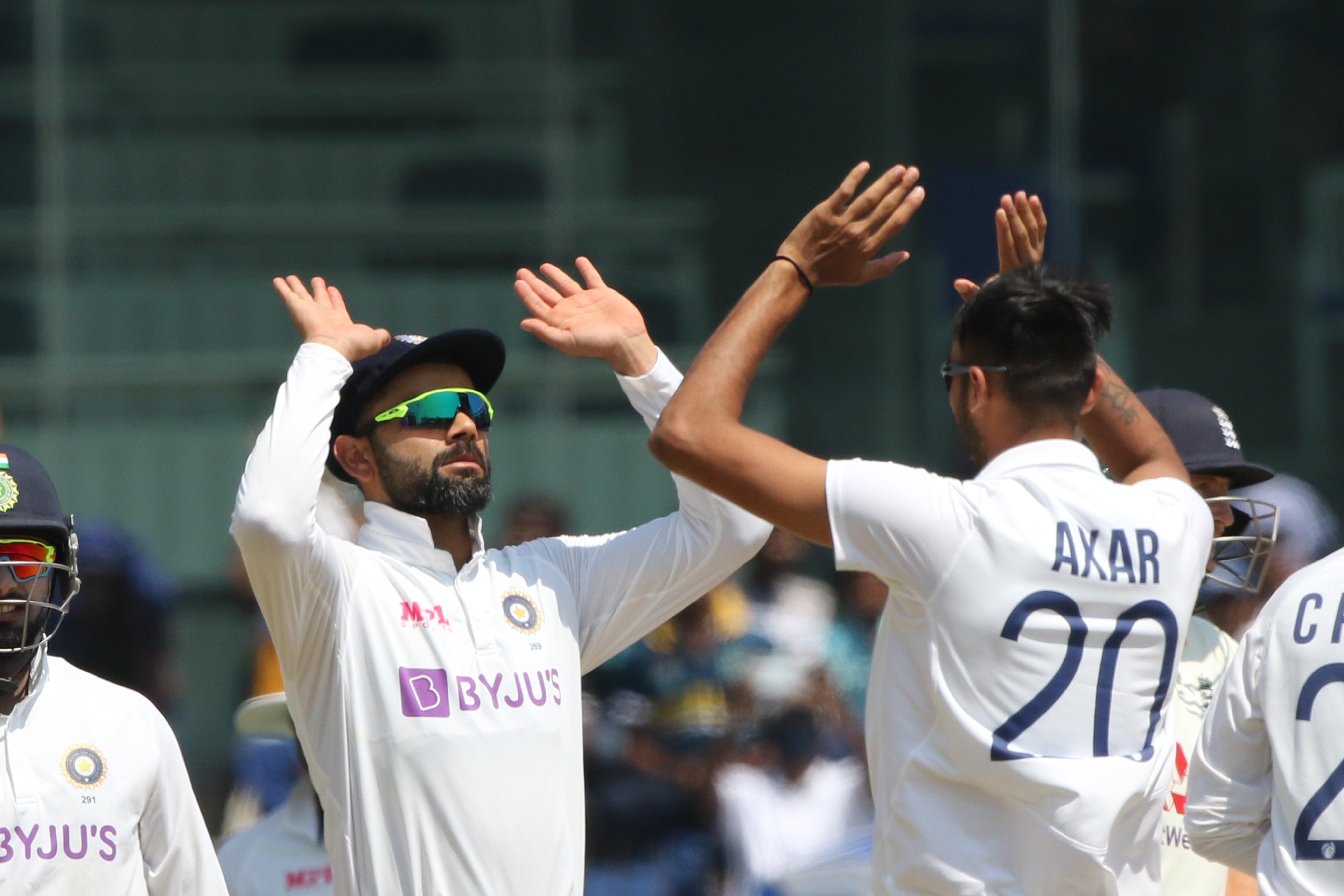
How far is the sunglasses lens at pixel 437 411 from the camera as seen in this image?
370 cm

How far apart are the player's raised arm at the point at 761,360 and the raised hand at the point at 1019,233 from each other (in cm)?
30

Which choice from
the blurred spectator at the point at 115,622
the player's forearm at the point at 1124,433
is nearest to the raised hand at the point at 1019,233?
the player's forearm at the point at 1124,433

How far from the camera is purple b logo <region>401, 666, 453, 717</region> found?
11.0 feet

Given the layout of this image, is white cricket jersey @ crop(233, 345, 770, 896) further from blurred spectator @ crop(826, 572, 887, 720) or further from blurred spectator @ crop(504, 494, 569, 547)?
blurred spectator @ crop(826, 572, 887, 720)

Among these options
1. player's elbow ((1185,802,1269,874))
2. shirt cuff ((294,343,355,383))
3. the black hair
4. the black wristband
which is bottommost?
the black hair

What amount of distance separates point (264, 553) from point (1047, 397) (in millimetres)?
1516

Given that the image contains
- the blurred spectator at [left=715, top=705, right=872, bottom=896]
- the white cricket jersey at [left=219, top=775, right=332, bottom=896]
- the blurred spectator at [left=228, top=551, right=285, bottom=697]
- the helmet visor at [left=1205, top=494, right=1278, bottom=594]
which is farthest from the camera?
the blurred spectator at [left=228, top=551, right=285, bottom=697]

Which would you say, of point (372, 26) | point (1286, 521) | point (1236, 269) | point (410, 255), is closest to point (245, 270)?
point (410, 255)

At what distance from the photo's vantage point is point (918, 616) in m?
2.99

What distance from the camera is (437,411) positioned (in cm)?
372

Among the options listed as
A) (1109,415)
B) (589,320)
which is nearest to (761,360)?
(589,320)

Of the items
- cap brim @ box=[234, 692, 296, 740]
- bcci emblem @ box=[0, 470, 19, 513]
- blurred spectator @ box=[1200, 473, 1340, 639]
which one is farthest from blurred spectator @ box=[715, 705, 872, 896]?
bcci emblem @ box=[0, 470, 19, 513]

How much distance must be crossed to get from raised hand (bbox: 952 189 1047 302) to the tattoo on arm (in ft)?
0.99

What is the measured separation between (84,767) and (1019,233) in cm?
216
